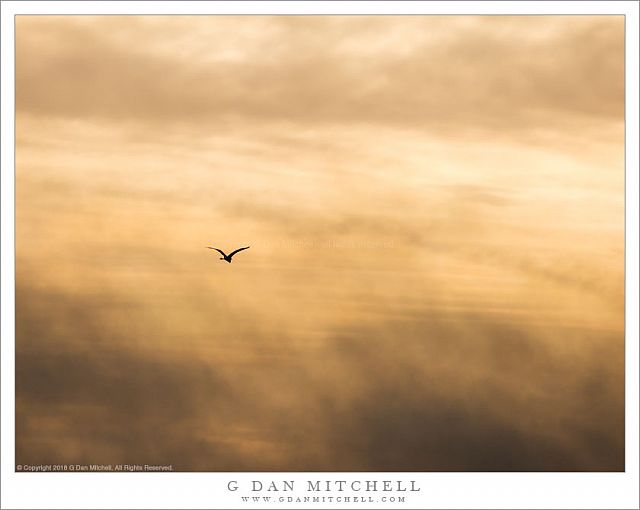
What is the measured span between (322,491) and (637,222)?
51.3ft

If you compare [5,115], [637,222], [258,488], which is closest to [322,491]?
[258,488]

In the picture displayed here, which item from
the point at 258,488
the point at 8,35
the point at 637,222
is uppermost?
the point at 8,35

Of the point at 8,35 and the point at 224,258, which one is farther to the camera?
the point at 224,258

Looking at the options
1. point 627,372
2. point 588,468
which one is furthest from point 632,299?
point 588,468

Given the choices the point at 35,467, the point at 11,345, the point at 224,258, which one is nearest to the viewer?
the point at 11,345

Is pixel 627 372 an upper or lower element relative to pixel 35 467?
upper

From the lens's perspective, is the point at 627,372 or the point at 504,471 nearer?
the point at 627,372

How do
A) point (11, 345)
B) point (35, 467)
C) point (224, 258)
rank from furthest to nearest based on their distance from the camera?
point (224, 258) → point (35, 467) → point (11, 345)

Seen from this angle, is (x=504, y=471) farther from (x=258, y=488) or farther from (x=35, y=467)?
(x=35, y=467)

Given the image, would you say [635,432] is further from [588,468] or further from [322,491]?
[322,491]

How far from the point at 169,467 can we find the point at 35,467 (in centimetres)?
551

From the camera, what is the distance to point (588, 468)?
44625mm

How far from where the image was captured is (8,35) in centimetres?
4147

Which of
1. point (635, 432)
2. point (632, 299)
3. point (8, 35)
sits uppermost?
point (8, 35)
